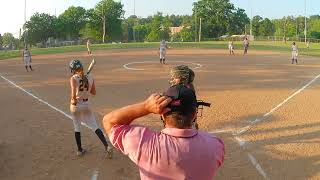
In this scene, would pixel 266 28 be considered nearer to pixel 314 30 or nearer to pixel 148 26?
pixel 314 30

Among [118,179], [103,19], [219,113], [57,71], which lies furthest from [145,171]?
[103,19]

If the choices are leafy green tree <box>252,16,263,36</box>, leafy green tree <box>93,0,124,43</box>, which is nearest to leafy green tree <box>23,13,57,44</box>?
leafy green tree <box>93,0,124,43</box>

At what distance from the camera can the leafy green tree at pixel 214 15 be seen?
10756cm

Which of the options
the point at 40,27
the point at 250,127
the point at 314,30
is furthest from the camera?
the point at 314,30

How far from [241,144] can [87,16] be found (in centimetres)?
9478

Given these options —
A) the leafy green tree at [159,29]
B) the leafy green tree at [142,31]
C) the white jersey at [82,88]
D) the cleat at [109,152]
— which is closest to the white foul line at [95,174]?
the cleat at [109,152]

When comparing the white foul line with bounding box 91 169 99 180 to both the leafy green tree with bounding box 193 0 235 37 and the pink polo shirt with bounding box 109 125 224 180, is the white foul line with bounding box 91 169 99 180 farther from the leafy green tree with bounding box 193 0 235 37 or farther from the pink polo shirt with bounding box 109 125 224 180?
the leafy green tree with bounding box 193 0 235 37

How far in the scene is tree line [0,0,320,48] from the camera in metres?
97.0

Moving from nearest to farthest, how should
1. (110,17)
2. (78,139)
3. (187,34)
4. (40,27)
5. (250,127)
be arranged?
(78,139) < (250,127) < (40,27) < (110,17) < (187,34)

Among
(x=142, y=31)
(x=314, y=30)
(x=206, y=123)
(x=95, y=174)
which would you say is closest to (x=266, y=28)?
(x=314, y=30)

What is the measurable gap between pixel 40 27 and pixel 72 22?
830cm

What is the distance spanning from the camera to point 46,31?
97062mm

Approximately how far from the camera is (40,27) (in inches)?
3792

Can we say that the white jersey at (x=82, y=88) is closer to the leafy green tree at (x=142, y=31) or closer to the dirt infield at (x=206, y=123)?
the dirt infield at (x=206, y=123)
